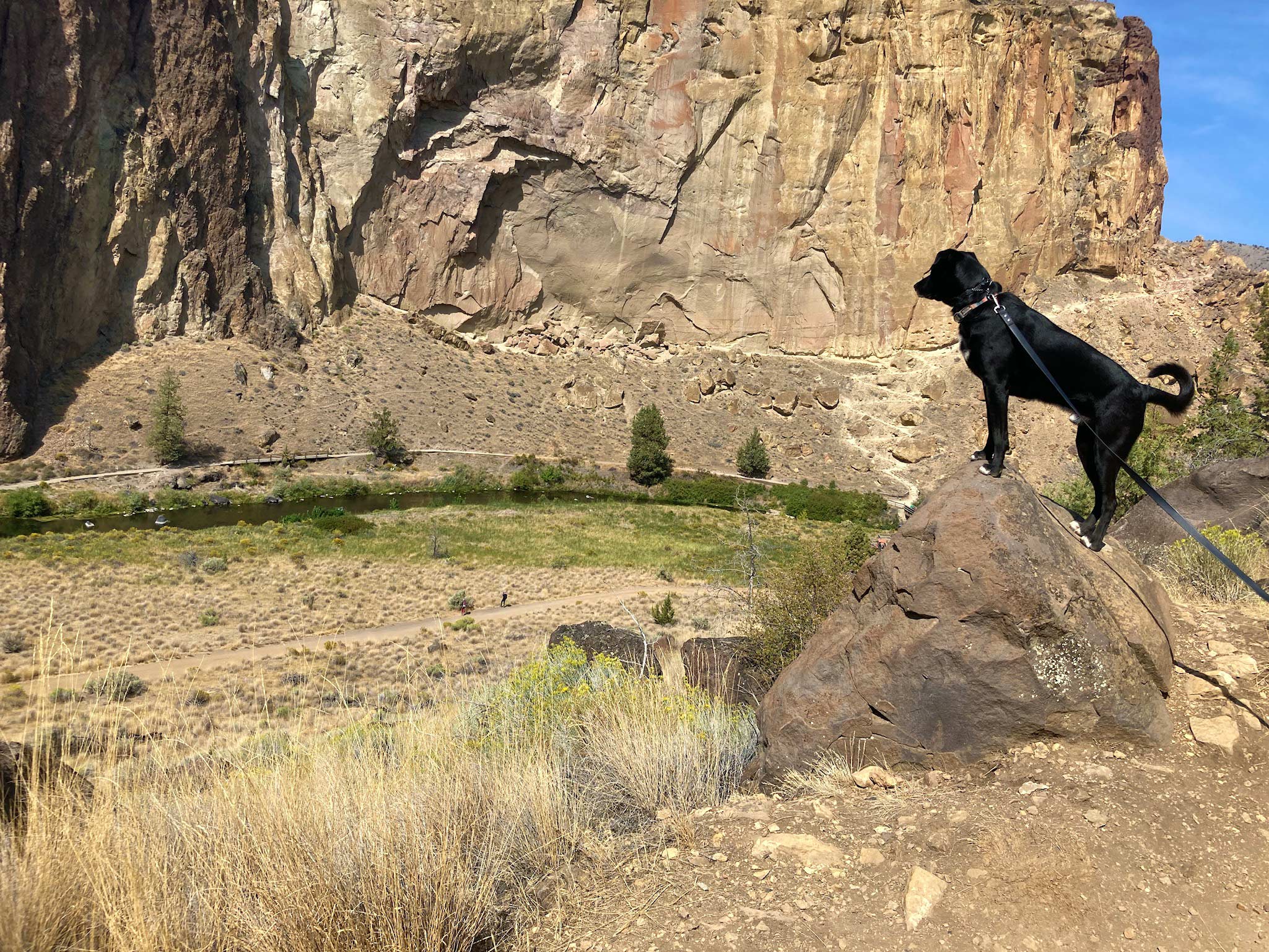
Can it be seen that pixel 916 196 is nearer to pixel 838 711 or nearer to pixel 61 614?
pixel 61 614

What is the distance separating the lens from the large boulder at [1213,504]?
35.9ft

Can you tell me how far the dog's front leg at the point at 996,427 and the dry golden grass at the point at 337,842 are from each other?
2.57 meters

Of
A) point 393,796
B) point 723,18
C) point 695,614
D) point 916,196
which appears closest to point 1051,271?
point 916,196

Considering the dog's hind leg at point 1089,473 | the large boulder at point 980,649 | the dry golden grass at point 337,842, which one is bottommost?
the dry golden grass at point 337,842

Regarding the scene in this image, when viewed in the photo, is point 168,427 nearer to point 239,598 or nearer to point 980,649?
point 239,598

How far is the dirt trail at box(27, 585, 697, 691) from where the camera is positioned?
1534cm

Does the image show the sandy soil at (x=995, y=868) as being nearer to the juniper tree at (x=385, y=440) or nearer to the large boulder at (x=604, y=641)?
the large boulder at (x=604, y=641)

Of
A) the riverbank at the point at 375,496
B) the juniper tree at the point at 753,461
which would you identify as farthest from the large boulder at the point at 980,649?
the juniper tree at the point at 753,461

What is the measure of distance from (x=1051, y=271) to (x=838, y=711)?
232ft

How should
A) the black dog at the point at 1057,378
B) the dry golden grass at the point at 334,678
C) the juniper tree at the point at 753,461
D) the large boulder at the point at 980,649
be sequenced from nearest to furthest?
the large boulder at the point at 980,649 → the black dog at the point at 1057,378 → the dry golden grass at the point at 334,678 → the juniper tree at the point at 753,461

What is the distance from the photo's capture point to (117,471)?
41.6 meters

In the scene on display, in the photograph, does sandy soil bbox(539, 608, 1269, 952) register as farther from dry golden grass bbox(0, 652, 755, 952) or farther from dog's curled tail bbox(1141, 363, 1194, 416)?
dog's curled tail bbox(1141, 363, 1194, 416)

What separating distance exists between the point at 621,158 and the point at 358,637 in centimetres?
5291

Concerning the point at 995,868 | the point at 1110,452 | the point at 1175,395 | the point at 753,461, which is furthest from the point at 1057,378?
the point at 753,461
